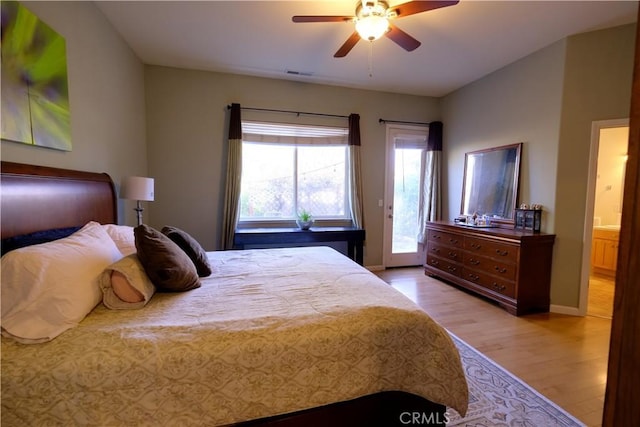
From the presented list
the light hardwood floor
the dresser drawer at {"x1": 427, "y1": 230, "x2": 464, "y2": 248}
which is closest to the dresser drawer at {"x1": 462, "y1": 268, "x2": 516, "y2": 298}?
the light hardwood floor

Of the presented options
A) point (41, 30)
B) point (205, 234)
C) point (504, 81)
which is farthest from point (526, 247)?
point (41, 30)

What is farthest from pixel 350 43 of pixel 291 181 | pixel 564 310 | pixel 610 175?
pixel 610 175

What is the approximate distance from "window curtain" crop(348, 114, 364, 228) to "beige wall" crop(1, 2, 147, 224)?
109 inches

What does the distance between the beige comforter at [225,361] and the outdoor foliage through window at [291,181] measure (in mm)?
2601

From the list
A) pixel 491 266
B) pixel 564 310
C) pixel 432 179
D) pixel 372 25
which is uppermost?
pixel 372 25

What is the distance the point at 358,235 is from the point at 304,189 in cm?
106

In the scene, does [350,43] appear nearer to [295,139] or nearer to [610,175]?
[295,139]

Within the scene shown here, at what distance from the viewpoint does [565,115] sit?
2.91m

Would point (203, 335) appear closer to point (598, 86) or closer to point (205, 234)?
point (205, 234)

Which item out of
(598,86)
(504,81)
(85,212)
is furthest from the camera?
(504,81)

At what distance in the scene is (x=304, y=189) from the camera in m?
4.22

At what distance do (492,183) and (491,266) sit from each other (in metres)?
1.18

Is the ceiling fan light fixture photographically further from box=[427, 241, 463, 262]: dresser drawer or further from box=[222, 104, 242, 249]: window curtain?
box=[427, 241, 463, 262]: dresser drawer

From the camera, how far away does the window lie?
3.99m
